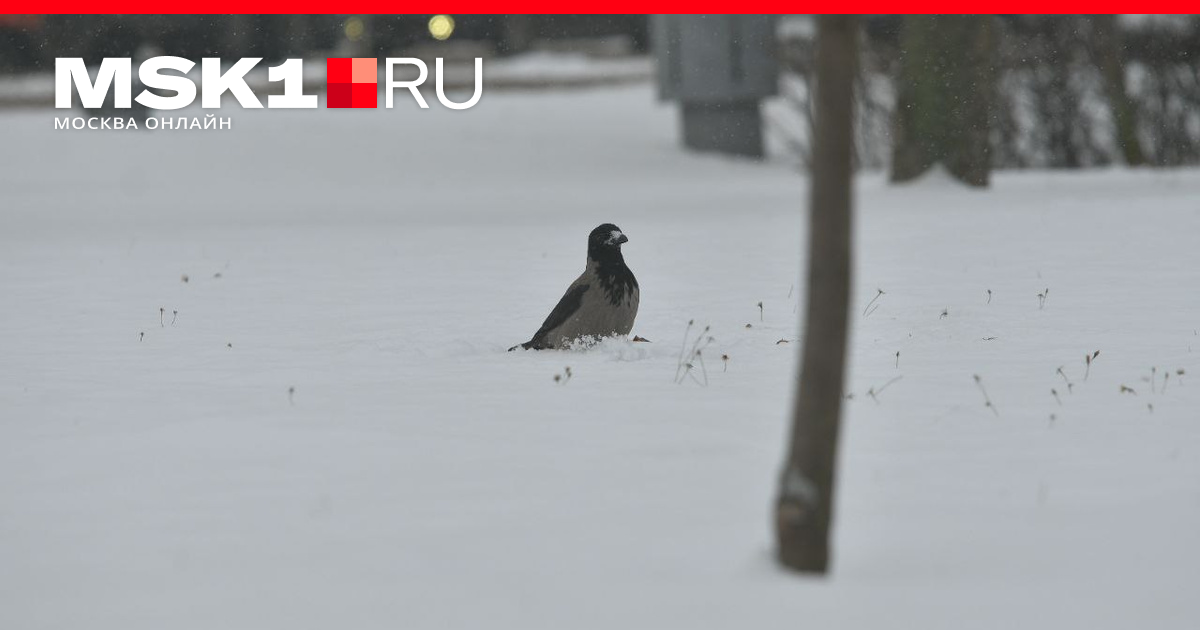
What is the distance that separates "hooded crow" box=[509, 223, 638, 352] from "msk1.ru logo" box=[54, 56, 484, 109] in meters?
17.4

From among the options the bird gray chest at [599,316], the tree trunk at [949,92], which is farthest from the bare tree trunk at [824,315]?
the tree trunk at [949,92]

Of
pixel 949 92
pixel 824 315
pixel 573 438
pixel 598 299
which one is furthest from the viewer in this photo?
pixel 949 92

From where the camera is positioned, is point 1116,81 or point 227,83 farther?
point 227,83

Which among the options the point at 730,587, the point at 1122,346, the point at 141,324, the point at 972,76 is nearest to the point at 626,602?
the point at 730,587

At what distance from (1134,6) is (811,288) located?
16875 mm

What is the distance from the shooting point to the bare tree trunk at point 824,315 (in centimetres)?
350

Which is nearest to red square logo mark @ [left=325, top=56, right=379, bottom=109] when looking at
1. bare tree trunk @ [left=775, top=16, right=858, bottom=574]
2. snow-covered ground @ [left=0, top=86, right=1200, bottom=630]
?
snow-covered ground @ [left=0, top=86, right=1200, bottom=630]

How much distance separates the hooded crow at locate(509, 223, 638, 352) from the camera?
276 inches

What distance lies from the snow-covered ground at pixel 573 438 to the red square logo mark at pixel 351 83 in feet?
52.3

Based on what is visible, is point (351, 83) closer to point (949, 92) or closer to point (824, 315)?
point (949, 92)

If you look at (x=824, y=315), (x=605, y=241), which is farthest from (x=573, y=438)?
(x=605, y=241)

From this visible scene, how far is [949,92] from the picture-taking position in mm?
16094

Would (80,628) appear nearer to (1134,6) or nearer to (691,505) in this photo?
(691,505)

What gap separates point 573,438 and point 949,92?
1209 cm
